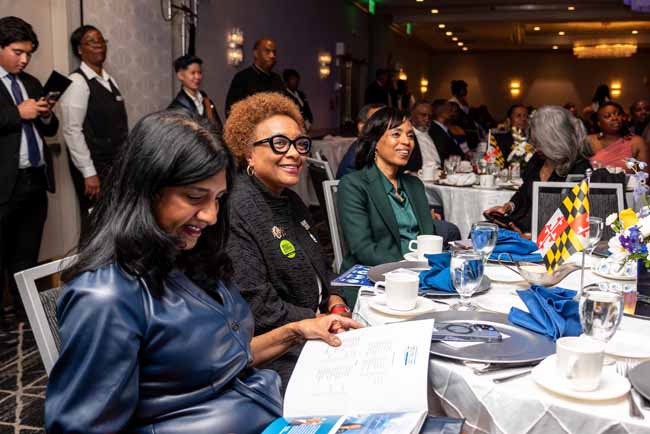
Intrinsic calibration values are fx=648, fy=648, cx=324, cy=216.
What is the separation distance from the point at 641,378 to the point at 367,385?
499mm

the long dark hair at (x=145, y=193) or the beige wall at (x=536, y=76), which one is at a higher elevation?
the beige wall at (x=536, y=76)

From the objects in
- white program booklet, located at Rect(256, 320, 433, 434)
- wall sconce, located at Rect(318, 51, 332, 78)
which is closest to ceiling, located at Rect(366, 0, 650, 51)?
wall sconce, located at Rect(318, 51, 332, 78)

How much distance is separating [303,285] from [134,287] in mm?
953

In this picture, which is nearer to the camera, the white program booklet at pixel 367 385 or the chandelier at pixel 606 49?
the white program booklet at pixel 367 385

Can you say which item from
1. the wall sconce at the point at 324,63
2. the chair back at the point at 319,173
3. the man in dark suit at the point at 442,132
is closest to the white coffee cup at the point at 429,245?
the chair back at the point at 319,173

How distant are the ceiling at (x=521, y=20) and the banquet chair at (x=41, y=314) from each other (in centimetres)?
1255

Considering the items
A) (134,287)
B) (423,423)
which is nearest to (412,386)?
(423,423)

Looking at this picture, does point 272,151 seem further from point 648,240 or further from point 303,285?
point 648,240

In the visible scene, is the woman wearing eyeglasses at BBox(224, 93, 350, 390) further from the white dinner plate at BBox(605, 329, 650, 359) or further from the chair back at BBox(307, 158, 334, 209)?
the chair back at BBox(307, 158, 334, 209)

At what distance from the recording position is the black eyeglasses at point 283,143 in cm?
207

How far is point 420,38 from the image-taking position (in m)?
18.5

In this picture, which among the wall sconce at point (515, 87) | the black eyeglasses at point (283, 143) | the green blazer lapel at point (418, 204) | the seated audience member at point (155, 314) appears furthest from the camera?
the wall sconce at point (515, 87)

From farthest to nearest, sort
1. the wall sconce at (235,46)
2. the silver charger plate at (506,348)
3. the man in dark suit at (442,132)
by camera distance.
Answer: the wall sconce at (235,46) → the man in dark suit at (442,132) → the silver charger plate at (506,348)

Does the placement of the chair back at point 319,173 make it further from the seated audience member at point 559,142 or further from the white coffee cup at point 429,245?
the white coffee cup at point 429,245
